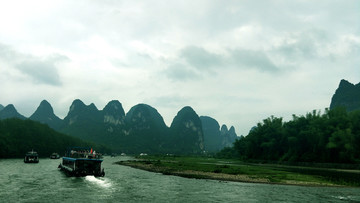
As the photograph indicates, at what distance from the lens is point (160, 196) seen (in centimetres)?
3400

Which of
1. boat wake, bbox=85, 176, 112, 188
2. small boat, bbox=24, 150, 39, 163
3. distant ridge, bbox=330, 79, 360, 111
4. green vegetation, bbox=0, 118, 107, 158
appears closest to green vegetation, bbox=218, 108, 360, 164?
boat wake, bbox=85, 176, 112, 188

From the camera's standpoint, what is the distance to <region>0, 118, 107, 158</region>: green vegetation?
5368 inches

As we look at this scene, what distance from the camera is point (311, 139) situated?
98812mm

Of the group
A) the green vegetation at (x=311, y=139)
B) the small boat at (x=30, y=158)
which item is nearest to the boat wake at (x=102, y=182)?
the small boat at (x=30, y=158)

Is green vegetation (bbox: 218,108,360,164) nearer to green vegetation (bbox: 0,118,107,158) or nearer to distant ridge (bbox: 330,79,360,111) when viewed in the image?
distant ridge (bbox: 330,79,360,111)

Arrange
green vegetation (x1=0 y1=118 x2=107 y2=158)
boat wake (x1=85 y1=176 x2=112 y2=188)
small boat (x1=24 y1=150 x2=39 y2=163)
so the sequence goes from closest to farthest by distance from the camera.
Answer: boat wake (x1=85 y1=176 x2=112 y2=188)
small boat (x1=24 y1=150 x2=39 y2=163)
green vegetation (x1=0 y1=118 x2=107 y2=158)

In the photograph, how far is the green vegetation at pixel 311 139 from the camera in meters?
85.1

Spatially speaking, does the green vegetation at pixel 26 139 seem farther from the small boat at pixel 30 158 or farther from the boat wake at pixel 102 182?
the boat wake at pixel 102 182

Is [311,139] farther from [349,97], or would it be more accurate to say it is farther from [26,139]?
[26,139]

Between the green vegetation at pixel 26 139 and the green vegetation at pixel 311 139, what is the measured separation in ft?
355

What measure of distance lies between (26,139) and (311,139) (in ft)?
452

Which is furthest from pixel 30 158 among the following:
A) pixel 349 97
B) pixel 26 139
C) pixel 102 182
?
pixel 349 97

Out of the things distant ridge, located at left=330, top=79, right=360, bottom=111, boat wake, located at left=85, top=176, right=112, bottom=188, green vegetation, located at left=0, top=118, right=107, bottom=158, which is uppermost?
distant ridge, located at left=330, top=79, right=360, bottom=111

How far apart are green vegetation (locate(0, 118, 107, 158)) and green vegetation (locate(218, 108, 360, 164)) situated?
355 feet
